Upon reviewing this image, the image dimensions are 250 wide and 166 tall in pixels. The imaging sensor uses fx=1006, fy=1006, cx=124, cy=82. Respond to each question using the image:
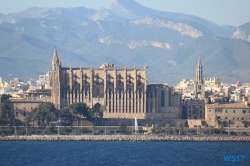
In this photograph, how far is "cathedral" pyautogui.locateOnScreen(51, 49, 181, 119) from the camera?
440 ft

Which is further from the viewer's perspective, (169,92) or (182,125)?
(169,92)

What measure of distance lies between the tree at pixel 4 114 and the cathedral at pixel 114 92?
7.43 m

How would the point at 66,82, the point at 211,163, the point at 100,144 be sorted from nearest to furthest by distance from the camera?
the point at 211,163 < the point at 100,144 < the point at 66,82

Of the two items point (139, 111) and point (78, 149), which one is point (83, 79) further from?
point (78, 149)

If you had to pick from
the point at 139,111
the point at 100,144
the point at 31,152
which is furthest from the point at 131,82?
the point at 31,152

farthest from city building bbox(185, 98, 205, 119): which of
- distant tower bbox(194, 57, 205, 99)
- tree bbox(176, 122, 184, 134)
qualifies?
distant tower bbox(194, 57, 205, 99)

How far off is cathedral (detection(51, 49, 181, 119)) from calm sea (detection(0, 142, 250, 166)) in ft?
58.3

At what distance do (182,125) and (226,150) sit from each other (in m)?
18.1

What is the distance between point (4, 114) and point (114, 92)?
15.7 metres

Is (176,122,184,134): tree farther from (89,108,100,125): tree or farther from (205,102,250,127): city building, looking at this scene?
(89,108,100,125): tree

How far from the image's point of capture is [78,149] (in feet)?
360

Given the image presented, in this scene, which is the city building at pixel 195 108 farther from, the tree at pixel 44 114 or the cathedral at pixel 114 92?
the tree at pixel 44 114

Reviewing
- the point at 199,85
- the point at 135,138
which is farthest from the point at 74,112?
the point at 199,85

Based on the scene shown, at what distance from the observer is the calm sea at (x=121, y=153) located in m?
99.1
